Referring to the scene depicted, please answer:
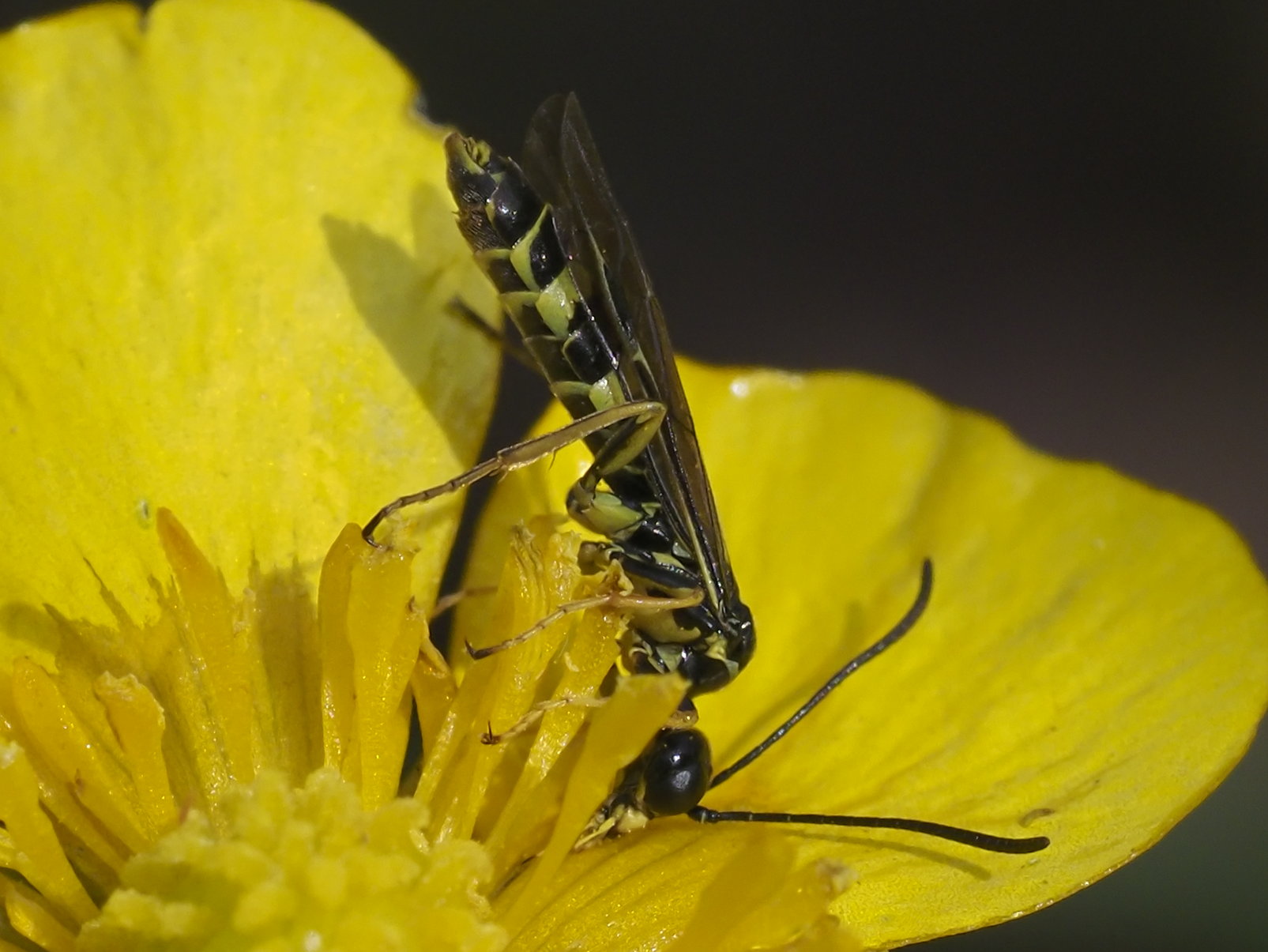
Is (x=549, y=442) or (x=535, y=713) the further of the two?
(x=549, y=442)

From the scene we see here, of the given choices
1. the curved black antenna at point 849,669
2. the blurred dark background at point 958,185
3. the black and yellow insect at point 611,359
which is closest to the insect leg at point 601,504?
the black and yellow insect at point 611,359

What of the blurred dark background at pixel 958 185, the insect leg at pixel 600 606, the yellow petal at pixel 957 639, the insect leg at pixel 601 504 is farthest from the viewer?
the blurred dark background at pixel 958 185

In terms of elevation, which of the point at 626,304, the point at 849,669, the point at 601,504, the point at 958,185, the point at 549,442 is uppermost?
the point at 626,304

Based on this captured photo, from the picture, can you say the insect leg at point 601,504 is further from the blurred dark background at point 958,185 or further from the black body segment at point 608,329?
the blurred dark background at point 958,185

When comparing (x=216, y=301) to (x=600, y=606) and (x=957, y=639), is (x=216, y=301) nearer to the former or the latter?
(x=600, y=606)

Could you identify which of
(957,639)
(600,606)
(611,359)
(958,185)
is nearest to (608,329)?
(611,359)

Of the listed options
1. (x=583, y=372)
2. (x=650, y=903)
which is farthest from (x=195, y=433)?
(x=650, y=903)

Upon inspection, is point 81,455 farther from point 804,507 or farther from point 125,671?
point 804,507
